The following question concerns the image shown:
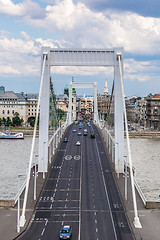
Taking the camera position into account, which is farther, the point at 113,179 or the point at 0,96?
the point at 0,96

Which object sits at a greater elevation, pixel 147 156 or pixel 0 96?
pixel 0 96

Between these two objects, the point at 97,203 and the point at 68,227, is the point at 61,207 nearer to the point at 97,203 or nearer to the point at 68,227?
the point at 97,203

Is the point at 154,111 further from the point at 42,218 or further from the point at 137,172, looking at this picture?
the point at 42,218

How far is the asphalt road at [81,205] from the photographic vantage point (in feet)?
100

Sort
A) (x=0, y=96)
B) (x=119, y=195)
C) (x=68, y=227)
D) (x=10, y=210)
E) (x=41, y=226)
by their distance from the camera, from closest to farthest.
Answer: (x=68, y=227) < (x=41, y=226) < (x=10, y=210) < (x=119, y=195) < (x=0, y=96)

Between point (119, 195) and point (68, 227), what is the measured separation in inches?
489

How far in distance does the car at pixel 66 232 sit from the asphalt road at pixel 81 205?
72 cm

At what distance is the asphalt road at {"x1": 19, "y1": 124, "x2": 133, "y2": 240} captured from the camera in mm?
30531

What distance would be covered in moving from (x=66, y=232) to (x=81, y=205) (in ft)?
28.0

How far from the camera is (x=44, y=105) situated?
48.0 m

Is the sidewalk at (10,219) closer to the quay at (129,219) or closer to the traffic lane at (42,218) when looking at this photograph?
the quay at (129,219)

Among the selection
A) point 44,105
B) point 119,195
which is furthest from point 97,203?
point 44,105

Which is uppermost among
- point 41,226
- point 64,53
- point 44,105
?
point 64,53

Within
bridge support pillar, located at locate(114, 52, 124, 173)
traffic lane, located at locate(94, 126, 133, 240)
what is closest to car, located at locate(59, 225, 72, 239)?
traffic lane, located at locate(94, 126, 133, 240)
